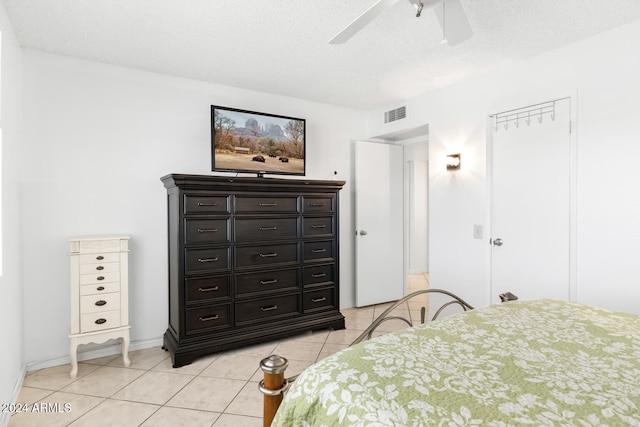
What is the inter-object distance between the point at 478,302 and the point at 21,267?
379cm

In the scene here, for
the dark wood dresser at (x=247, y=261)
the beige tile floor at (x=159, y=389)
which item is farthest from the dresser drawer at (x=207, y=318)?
the beige tile floor at (x=159, y=389)

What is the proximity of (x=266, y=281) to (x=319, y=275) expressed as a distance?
0.58m

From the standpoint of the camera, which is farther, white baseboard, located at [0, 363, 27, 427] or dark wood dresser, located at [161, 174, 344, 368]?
dark wood dresser, located at [161, 174, 344, 368]

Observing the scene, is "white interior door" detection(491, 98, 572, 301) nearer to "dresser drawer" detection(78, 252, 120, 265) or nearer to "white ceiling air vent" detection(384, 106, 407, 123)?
"white ceiling air vent" detection(384, 106, 407, 123)

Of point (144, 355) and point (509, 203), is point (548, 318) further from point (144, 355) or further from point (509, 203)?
point (144, 355)

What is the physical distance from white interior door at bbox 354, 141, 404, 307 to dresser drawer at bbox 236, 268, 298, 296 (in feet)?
4.02

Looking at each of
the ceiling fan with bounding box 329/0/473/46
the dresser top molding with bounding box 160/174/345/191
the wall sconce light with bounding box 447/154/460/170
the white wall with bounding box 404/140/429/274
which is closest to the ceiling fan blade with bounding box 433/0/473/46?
the ceiling fan with bounding box 329/0/473/46

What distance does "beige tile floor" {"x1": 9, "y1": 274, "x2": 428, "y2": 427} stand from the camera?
6.91 ft

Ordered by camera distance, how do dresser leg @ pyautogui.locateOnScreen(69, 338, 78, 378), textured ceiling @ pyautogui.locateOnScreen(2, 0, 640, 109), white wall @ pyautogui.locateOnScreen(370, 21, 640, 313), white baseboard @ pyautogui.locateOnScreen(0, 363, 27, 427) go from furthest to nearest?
dresser leg @ pyautogui.locateOnScreen(69, 338, 78, 378) < white wall @ pyautogui.locateOnScreen(370, 21, 640, 313) < textured ceiling @ pyautogui.locateOnScreen(2, 0, 640, 109) < white baseboard @ pyautogui.locateOnScreen(0, 363, 27, 427)

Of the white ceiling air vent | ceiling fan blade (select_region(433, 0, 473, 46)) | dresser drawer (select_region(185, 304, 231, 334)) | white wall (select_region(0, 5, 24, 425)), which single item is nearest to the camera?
ceiling fan blade (select_region(433, 0, 473, 46))

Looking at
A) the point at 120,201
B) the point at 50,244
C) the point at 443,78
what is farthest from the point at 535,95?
the point at 50,244

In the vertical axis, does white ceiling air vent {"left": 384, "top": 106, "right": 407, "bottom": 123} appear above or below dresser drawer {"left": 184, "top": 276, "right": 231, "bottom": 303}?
above

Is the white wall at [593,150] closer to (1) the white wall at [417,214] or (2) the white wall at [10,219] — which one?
(1) the white wall at [417,214]

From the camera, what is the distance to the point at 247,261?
10.2ft
